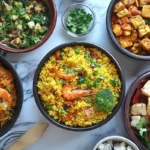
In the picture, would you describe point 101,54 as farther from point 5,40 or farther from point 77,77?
point 5,40

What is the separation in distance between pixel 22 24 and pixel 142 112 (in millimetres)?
945

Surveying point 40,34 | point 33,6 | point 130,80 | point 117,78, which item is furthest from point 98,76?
point 33,6

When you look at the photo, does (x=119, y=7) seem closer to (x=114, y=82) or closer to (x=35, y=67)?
(x=114, y=82)

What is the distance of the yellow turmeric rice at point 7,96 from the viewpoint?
8.09 feet

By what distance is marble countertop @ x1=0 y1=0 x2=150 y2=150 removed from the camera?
2.65 metres

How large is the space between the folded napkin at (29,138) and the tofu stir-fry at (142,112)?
1.98 feet

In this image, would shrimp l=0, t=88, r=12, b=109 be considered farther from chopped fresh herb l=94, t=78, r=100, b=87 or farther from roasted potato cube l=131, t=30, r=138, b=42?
roasted potato cube l=131, t=30, r=138, b=42

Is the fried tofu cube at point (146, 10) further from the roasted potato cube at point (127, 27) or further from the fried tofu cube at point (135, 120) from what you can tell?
the fried tofu cube at point (135, 120)

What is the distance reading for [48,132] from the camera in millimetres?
2668

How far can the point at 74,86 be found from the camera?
2.50 metres

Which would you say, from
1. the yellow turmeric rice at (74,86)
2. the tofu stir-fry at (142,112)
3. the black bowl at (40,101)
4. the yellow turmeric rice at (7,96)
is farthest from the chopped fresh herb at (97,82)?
the yellow turmeric rice at (7,96)

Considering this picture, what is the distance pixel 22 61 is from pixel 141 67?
794 millimetres

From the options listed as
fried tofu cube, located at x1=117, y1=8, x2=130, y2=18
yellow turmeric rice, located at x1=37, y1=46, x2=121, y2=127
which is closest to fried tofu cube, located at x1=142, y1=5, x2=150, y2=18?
fried tofu cube, located at x1=117, y1=8, x2=130, y2=18

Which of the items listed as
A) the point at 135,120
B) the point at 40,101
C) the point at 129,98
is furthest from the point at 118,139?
the point at 40,101
